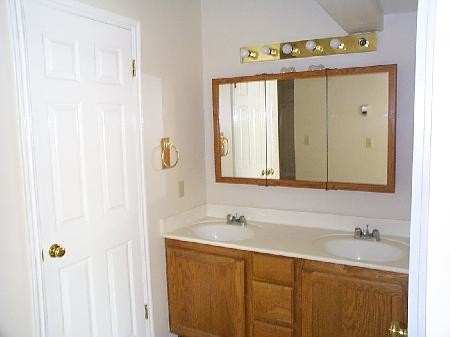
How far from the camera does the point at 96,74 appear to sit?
6.57 feet

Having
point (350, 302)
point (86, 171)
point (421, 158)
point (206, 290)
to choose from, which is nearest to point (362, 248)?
point (350, 302)

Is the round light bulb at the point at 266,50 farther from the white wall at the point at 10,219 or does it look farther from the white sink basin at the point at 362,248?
the white wall at the point at 10,219

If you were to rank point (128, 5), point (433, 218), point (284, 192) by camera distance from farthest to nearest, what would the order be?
point (284, 192) → point (128, 5) → point (433, 218)

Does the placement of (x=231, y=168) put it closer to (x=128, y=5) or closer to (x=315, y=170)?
(x=315, y=170)

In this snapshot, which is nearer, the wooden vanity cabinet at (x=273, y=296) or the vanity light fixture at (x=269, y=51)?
the wooden vanity cabinet at (x=273, y=296)

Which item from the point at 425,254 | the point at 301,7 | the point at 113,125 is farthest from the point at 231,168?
the point at 425,254

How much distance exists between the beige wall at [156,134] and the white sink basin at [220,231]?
7.6 inches

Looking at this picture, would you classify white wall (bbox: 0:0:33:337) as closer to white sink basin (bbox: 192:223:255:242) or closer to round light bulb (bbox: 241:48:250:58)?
white sink basin (bbox: 192:223:255:242)

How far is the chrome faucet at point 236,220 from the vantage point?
2.75 m

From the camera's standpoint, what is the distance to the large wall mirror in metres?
2.29

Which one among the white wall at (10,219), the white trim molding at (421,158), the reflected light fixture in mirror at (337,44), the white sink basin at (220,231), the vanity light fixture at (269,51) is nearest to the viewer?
the white trim molding at (421,158)

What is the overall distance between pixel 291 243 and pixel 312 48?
1.24 meters

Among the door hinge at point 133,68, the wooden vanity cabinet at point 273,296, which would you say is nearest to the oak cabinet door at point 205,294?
the wooden vanity cabinet at point 273,296

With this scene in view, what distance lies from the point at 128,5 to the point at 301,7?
1.10 metres
